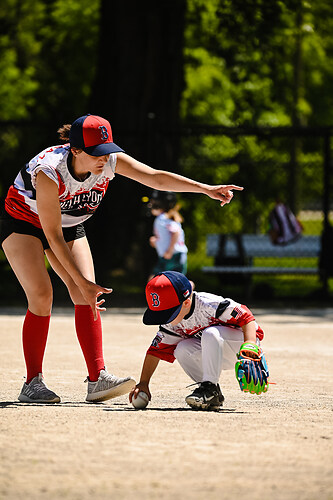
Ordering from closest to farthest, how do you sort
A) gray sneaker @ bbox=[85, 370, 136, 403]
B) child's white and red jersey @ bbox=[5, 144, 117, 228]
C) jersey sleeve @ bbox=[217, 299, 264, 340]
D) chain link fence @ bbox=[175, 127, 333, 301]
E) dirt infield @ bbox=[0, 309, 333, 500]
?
dirt infield @ bbox=[0, 309, 333, 500] < child's white and red jersey @ bbox=[5, 144, 117, 228] < jersey sleeve @ bbox=[217, 299, 264, 340] < gray sneaker @ bbox=[85, 370, 136, 403] < chain link fence @ bbox=[175, 127, 333, 301]

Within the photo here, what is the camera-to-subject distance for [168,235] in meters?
11.3

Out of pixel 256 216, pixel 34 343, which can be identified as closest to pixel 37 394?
pixel 34 343

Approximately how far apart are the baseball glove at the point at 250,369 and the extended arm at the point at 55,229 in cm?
86

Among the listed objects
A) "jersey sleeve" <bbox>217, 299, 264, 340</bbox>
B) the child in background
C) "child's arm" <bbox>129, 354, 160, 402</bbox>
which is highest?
"jersey sleeve" <bbox>217, 299, 264, 340</bbox>

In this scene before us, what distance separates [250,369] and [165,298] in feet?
2.06

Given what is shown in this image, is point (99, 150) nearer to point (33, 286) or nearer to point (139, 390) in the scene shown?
point (33, 286)

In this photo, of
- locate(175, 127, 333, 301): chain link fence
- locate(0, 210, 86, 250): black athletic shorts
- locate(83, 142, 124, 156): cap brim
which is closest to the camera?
locate(83, 142, 124, 156): cap brim

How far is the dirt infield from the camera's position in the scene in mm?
3885

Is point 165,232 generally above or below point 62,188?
below

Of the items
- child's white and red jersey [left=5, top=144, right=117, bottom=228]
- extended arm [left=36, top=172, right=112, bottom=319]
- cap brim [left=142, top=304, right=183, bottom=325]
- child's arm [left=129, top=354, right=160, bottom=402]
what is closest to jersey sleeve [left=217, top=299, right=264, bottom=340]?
cap brim [left=142, top=304, right=183, bottom=325]

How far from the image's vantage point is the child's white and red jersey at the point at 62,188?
580cm

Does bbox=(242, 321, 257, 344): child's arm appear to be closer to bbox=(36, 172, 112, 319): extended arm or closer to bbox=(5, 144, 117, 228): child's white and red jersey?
bbox=(36, 172, 112, 319): extended arm

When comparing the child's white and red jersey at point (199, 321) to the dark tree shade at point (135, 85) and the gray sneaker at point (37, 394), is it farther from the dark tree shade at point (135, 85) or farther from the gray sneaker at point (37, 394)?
the dark tree shade at point (135, 85)

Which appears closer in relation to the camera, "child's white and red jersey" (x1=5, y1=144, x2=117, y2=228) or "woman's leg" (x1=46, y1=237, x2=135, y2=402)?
"child's white and red jersey" (x1=5, y1=144, x2=117, y2=228)
